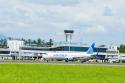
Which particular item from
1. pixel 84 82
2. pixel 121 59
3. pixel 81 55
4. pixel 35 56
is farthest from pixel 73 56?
pixel 84 82

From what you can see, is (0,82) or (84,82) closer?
(0,82)

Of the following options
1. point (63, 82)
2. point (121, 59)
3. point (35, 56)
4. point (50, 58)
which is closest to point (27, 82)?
point (63, 82)

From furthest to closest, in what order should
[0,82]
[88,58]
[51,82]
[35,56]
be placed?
[35,56] → [88,58] → [51,82] → [0,82]

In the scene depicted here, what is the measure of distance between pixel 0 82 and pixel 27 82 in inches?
66.0

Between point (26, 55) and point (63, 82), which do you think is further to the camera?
point (26, 55)

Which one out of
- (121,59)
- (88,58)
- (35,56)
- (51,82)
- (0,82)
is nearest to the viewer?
(0,82)

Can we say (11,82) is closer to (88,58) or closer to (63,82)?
(63,82)

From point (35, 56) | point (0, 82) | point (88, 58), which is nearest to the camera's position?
point (0, 82)

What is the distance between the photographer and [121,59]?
141625 mm

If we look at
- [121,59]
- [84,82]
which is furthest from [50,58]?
[84,82]

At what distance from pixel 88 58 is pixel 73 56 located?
591 centimetres

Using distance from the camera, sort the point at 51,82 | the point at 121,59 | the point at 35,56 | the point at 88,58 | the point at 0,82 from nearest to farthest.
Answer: the point at 0,82
the point at 51,82
the point at 121,59
the point at 88,58
the point at 35,56

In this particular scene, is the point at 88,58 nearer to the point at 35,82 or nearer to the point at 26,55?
the point at 26,55

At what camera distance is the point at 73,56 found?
512ft
